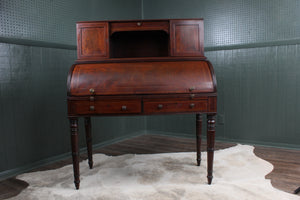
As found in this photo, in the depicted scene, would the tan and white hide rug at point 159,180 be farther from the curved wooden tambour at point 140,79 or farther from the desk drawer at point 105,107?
the curved wooden tambour at point 140,79

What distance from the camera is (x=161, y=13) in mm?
4566

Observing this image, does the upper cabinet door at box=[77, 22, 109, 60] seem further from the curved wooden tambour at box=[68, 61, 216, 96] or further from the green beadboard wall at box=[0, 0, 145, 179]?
the green beadboard wall at box=[0, 0, 145, 179]

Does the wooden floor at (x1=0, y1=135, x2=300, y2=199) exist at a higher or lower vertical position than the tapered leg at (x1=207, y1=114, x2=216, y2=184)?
lower

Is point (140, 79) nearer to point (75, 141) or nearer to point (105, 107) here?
point (105, 107)

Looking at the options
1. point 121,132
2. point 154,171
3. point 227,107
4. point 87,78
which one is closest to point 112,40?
point 87,78

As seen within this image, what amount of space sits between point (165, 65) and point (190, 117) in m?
2.13

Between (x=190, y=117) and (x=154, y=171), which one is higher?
(x=190, y=117)

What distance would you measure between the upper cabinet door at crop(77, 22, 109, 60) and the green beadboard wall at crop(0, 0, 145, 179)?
2.67 feet

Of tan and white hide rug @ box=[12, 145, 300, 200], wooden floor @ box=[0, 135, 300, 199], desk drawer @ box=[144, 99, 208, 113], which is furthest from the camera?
wooden floor @ box=[0, 135, 300, 199]

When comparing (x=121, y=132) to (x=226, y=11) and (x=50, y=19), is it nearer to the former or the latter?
(x=50, y=19)

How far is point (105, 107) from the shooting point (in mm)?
2297

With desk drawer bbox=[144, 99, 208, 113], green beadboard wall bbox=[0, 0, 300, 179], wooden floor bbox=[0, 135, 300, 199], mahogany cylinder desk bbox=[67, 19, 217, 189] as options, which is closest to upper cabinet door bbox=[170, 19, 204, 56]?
mahogany cylinder desk bbox=[67, 19, 217, 189]

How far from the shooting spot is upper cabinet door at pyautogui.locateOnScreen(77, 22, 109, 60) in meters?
2.51

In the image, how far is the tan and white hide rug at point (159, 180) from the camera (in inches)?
86.7
